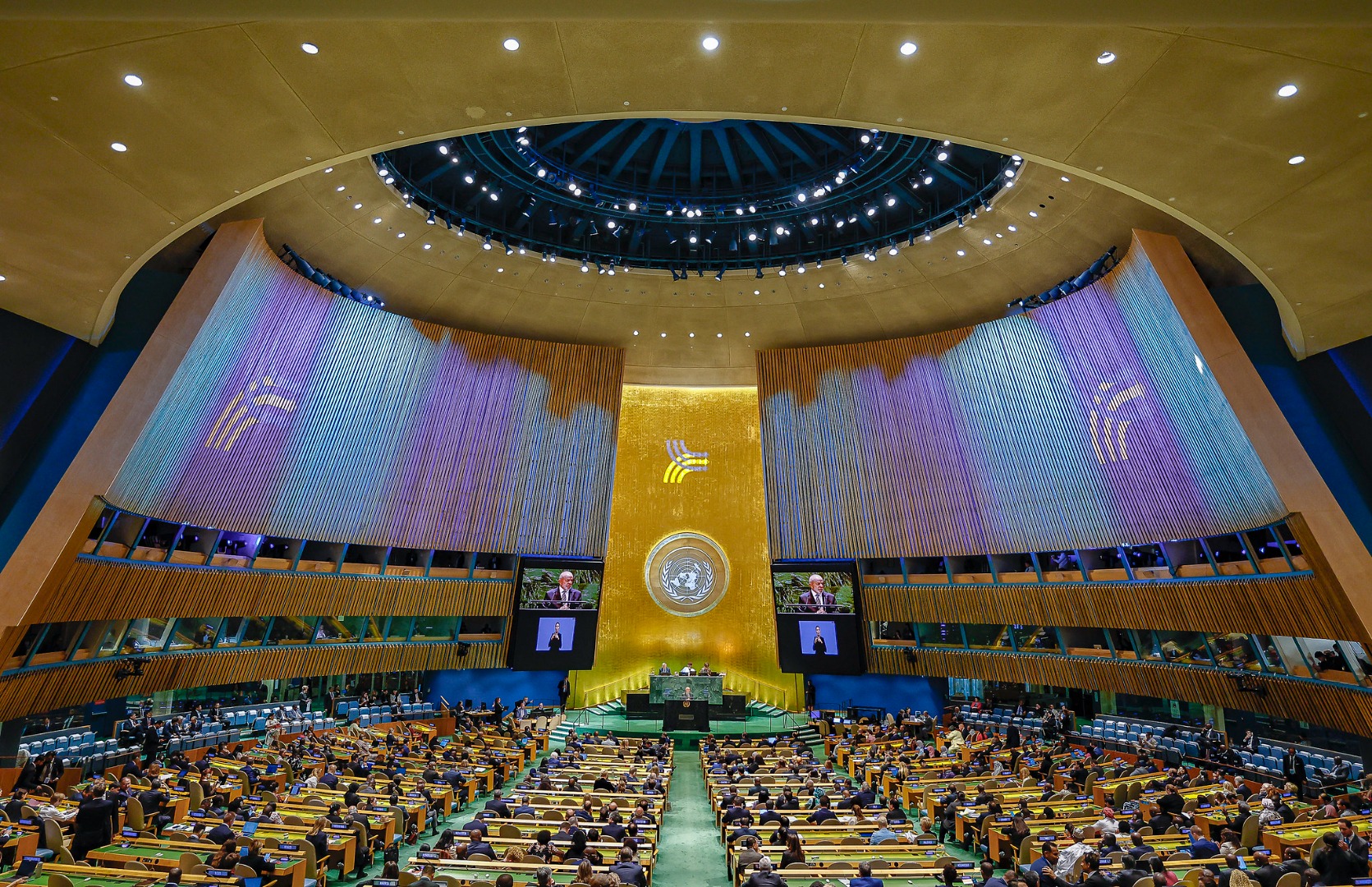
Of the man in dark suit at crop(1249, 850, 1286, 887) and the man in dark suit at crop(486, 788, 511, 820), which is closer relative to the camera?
the man in dark suit at crop(1249, 850, 1286, 887)

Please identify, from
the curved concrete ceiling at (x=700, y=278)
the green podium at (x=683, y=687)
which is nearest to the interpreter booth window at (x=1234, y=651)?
the curved concrete ceiling at (x=700, y=278)

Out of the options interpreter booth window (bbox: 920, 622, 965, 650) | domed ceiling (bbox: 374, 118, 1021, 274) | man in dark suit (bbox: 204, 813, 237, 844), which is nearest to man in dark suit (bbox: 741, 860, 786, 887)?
man in dark suit (bbox: 204, 813, 237, 844)

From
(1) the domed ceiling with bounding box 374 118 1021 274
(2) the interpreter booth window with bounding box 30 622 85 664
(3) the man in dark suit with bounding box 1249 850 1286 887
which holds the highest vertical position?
(1) the domed ceiling with bounding box 374 118 1021 274

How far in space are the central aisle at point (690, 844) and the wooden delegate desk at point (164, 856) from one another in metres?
4.00

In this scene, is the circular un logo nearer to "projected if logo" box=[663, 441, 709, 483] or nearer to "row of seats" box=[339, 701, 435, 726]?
"projected if logo" box=[663, 441, 709, 483]

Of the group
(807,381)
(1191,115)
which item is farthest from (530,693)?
(1191,115)

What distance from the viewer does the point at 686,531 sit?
82.3ft

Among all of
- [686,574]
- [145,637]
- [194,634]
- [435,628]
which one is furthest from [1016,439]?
[145,637]

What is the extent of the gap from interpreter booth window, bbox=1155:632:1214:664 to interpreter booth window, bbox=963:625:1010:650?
3972 mm

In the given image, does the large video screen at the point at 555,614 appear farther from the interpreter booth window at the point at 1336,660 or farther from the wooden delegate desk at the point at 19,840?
A: the interpreter booth window at the point at 1336,660

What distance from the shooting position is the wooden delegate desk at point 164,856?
7477 millimetres

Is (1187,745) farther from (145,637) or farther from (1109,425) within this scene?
(145,637)

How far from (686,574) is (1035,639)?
10.9m

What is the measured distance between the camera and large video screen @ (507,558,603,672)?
67.4 feet
